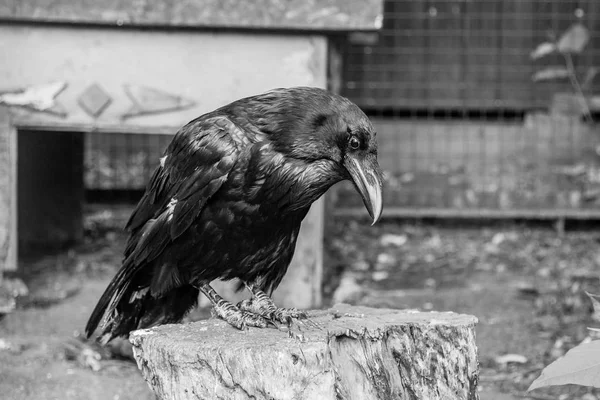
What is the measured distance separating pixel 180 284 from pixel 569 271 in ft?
11.7

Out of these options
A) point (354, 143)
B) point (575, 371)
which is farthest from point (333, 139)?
point (575, 371)

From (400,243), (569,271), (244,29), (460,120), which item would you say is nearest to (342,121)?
(244,29)

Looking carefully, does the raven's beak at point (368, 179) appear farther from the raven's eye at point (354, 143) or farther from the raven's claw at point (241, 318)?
the raven's claw at point (241, 318)

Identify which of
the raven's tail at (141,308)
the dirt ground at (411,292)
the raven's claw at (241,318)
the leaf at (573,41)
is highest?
the leaf at (573,41)

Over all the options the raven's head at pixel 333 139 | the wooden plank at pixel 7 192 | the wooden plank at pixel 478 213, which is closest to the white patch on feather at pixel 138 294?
the raven's head at pixel 333 139

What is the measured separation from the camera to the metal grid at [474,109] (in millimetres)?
7773

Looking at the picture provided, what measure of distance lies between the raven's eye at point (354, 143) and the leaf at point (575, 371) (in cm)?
93

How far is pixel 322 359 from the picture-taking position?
3.02 metres

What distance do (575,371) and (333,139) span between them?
3.46 ft

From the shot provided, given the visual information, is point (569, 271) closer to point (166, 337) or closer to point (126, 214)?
point (126, 214)

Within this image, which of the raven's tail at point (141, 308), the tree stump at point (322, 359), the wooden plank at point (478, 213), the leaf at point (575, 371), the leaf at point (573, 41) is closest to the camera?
the leaf at point (575, 371)

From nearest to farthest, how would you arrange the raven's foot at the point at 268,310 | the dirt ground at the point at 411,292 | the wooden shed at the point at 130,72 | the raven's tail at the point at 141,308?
the raven's foot at the point at 268,310 → the raven's tail at the point at 141,308 → the dirt ground at the point at 411,292 → the wooden shed at the point at 130,72

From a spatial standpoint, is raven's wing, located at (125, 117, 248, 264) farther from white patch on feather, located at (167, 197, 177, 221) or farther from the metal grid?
the metal grid

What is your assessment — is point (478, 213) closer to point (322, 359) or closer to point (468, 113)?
point (468, 113)
